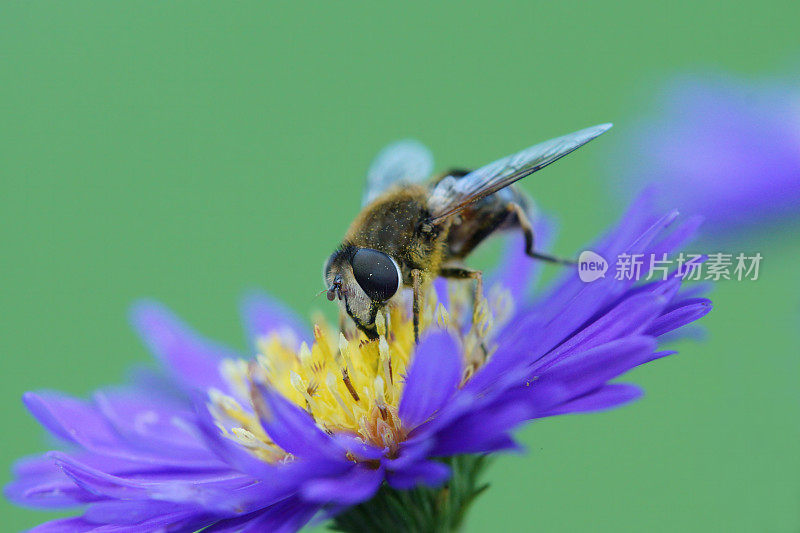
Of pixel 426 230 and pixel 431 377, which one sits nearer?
pixel 431 377

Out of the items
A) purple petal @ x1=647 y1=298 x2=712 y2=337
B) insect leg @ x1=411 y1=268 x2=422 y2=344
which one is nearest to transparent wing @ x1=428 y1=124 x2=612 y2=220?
insect leg @ x1=411 y1=268 x2=422 y2=344

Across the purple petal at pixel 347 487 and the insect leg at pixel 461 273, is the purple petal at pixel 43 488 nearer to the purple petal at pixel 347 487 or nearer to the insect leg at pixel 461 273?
the purple petal at pixel 347 487

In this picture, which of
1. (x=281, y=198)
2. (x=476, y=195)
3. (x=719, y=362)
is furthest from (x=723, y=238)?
(x=281, y=198)

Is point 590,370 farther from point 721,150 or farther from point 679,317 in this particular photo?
point 721,150

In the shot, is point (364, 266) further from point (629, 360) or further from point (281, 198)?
point (281, 198)

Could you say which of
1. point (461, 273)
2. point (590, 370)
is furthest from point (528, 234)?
point (590, 370)

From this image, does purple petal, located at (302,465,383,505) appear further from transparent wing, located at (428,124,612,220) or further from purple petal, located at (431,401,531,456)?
transparent wing, located at (428,124,612,220)

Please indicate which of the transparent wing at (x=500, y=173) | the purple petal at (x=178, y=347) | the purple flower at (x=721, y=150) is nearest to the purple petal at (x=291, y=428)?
the transparent wing at (x=500, y=173)
